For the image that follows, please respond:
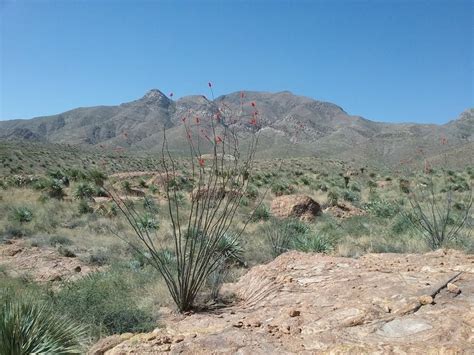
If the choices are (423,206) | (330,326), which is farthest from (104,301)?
(423,206)

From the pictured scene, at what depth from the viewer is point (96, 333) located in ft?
17.5

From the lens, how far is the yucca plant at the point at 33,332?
3.89 m

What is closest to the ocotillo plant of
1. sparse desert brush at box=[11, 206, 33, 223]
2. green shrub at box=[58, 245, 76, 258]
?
green shrub at box=[58, 245, 76, 258]

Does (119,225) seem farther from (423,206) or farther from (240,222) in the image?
(423,206)

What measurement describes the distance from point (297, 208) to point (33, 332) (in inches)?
528

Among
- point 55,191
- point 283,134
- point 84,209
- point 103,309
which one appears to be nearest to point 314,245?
point 103,309

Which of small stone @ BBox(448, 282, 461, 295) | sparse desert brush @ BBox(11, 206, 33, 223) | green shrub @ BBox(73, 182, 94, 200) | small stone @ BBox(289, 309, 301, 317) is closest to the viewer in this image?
small stone @ BBox(448, 282, 461, 295)

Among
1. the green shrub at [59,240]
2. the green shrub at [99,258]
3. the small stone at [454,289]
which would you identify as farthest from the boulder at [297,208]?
the small stone at [454,289]

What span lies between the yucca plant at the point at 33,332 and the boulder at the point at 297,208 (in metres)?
12.7

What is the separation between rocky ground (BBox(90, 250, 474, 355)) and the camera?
12.0 feet

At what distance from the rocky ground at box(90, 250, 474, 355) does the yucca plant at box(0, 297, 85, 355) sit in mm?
331

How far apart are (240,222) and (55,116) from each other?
193955mm

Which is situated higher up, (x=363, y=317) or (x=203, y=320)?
(x=363, y=317)

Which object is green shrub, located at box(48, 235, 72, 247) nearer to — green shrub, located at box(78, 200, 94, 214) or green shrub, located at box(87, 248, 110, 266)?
green shrub, located at box(87, 248, 110, 266)
